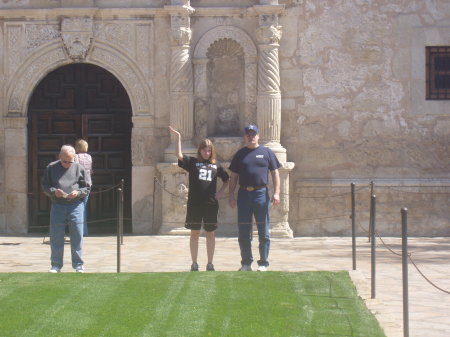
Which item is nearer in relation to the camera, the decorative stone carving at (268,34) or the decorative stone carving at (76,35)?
the decorative stone carving at (268,34)

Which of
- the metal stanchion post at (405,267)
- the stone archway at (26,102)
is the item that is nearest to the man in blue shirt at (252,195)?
the metal stanchion post at (405,267)

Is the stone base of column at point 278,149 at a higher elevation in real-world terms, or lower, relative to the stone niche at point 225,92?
lower

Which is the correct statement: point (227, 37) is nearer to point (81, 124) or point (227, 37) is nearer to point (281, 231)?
point (81, 124)

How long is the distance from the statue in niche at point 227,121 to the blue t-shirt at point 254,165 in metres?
4.62

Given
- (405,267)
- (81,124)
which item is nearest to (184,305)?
(405,267)

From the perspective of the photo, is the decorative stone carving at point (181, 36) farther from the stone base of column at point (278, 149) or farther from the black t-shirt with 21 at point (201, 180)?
the black t-shirt with 21 at point (201, 180)

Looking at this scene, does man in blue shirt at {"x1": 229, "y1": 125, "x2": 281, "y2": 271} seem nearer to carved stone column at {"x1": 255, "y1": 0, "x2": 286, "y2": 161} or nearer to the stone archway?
carved stone column at {"x1": 255, "y1": 0, "x2": 286, "y2": 161}

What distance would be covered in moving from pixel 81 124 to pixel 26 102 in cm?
100

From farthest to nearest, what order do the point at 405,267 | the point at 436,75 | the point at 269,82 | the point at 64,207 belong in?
the point at 436,75 < the point at 269,82 < the point at 64,207 < the point at 405,267

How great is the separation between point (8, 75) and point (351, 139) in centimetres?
582

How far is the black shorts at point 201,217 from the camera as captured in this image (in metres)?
13.0

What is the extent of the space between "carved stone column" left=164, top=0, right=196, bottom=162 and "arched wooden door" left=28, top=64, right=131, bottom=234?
44.4 inches

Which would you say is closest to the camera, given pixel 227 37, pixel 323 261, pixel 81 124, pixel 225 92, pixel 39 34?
pixel 323 261

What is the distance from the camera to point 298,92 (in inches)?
703
